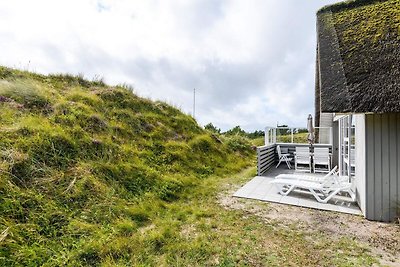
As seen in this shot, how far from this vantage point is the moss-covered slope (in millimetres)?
3453

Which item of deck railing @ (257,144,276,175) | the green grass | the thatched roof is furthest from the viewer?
deck railing @ (257,144,276,175)

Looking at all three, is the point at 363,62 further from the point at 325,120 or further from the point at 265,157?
the point at 325,120

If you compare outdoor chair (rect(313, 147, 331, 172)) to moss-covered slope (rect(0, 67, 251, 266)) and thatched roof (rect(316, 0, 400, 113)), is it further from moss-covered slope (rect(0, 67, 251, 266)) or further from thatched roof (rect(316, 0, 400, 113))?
thatched roof (rect(316, 0, 400, 113))

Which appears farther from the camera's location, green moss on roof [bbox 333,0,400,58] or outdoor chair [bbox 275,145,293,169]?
outdoor chair [bbox 275,145,293,169]

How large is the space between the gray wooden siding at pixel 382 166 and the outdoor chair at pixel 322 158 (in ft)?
16.6

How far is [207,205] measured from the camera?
214 inches

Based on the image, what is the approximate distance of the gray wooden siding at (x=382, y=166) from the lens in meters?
4.34

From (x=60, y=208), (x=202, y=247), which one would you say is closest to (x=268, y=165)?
(x=202, y=247)

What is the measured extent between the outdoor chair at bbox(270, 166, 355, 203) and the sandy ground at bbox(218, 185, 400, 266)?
2.54 ft

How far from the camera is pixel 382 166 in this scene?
441cm

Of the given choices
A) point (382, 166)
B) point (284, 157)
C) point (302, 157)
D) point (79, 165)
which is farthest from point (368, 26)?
point (79, 165)

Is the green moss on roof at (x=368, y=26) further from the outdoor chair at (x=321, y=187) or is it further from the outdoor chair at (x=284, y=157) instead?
the outdoor chair at (x=284, y=157)

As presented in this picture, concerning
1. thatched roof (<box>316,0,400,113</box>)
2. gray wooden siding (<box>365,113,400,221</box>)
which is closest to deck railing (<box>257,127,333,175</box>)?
gray wooden siding (<box>365,113,400,221</box>)

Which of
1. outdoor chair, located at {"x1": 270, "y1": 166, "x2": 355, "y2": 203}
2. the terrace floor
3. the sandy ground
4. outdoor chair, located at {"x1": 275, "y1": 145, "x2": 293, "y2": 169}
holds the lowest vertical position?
the sandy ground
